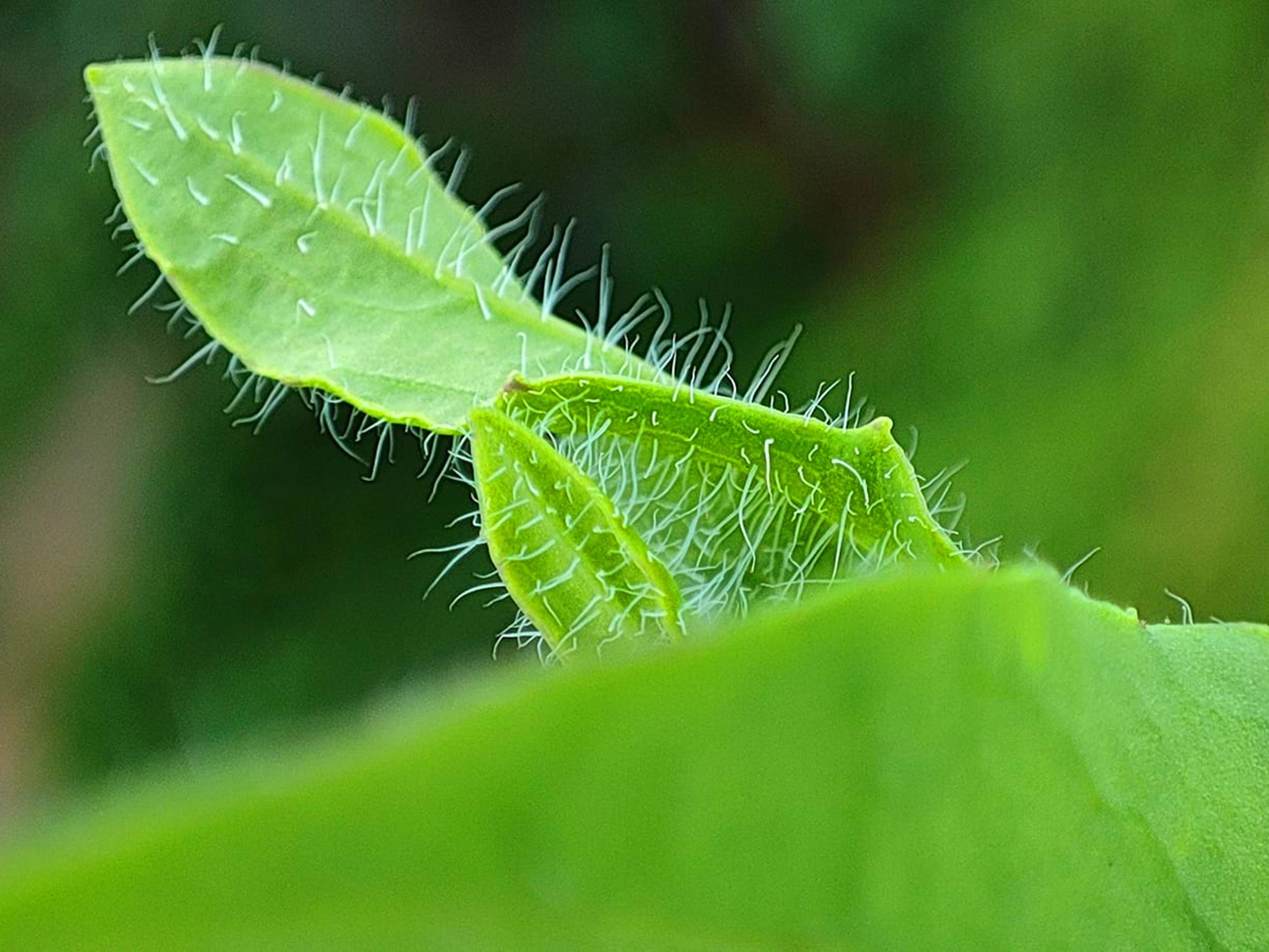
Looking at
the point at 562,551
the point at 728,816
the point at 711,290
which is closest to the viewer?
the point at 728,816

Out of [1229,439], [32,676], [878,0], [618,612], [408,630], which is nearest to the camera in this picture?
[618,612]

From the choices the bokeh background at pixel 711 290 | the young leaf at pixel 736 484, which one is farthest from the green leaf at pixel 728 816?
the bokeh background at pixel 711 290

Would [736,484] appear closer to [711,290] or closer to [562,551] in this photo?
[562,551]

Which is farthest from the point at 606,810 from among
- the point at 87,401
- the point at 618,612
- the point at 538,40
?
the point at 87,401

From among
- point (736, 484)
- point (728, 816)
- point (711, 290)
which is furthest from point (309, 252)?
point (711, 290)

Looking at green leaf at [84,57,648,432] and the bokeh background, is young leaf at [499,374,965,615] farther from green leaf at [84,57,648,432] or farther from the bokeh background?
the bokeh background

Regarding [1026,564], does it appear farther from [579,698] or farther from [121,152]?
[121,152]

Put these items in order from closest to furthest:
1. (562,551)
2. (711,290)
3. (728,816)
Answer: (728,816) < (562,551) < (711,290)
